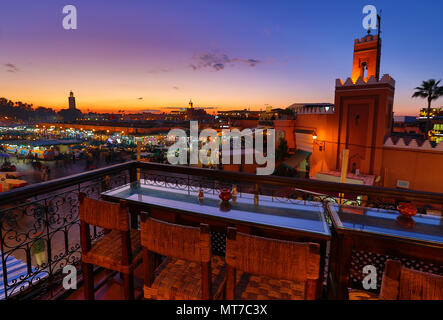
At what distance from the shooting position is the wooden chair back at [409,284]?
1041 mm

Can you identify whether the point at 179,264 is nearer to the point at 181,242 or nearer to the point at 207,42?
the point at 181,242

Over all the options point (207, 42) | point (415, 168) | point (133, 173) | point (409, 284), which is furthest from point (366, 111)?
point (409, 284)

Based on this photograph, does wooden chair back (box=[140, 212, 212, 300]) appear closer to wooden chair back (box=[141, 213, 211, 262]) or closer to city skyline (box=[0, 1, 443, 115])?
wooden chair back (box=[141, 213, 211, 262])

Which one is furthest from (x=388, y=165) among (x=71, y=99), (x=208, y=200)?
(x=71, y=99)

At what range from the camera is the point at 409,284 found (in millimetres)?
1071

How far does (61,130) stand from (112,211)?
62.0m

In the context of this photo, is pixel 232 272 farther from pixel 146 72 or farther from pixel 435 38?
pixel 146 72

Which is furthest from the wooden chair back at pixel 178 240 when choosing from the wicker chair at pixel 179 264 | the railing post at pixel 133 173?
the railing post at pixel 133 173

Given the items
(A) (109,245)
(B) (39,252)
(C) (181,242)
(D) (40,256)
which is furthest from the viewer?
(B) (39,252)

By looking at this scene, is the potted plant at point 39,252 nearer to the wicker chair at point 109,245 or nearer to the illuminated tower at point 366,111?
the wicker chair at point 109,245

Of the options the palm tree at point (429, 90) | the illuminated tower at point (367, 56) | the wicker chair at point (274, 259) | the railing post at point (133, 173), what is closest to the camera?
the wicker chair at point (274, 259)

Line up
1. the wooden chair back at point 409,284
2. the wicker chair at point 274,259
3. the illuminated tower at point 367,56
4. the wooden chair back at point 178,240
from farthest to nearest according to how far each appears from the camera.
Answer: the illuminated tower at point 367,56 < the wooden chair back at point 178,240 < the wicker chair at point 274,259 < the wooden chair back at point 409,284

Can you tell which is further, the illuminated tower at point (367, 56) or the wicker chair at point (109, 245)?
the illuminated tower at point (367, 56)

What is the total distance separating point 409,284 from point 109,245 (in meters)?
2.18
